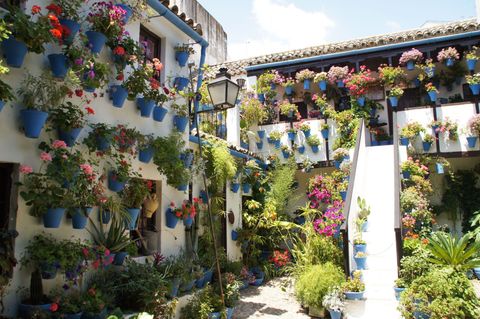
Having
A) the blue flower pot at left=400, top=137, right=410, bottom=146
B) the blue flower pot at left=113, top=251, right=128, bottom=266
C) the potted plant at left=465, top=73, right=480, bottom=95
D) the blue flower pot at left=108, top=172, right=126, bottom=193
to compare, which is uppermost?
the potted plant at left=465, top=73, right=480, bottom=95

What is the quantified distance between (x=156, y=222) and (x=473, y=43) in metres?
11.7

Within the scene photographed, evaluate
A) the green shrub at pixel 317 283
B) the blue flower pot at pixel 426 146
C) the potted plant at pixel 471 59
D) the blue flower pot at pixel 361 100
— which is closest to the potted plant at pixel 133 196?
the green shrub at pixel 317 283

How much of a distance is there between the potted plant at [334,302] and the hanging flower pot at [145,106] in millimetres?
4856

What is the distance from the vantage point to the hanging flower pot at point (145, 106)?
22.2ft

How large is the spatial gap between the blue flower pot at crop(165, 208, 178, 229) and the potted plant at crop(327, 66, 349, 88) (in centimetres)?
885

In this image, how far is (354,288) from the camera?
7.61m

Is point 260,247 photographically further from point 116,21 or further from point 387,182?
point 116,21

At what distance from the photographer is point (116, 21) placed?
5.77 metres

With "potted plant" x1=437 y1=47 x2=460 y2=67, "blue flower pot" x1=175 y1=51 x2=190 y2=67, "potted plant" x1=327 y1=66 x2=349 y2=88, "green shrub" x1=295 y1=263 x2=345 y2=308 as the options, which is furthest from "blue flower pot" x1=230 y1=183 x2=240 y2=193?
"potted plant" x1=437 y1=47 x2=460 y2=67

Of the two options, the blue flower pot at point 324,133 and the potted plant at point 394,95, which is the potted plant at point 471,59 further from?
the blue flower pot at point 324,133

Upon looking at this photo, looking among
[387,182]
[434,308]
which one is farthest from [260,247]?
[434,308]

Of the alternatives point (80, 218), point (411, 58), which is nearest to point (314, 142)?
point (411, 58)

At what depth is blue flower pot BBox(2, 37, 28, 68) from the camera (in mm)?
4418

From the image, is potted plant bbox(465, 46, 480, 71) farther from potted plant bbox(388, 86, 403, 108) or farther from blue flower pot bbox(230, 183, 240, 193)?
blue flower pot bbox(230, 183, 240, 193)
